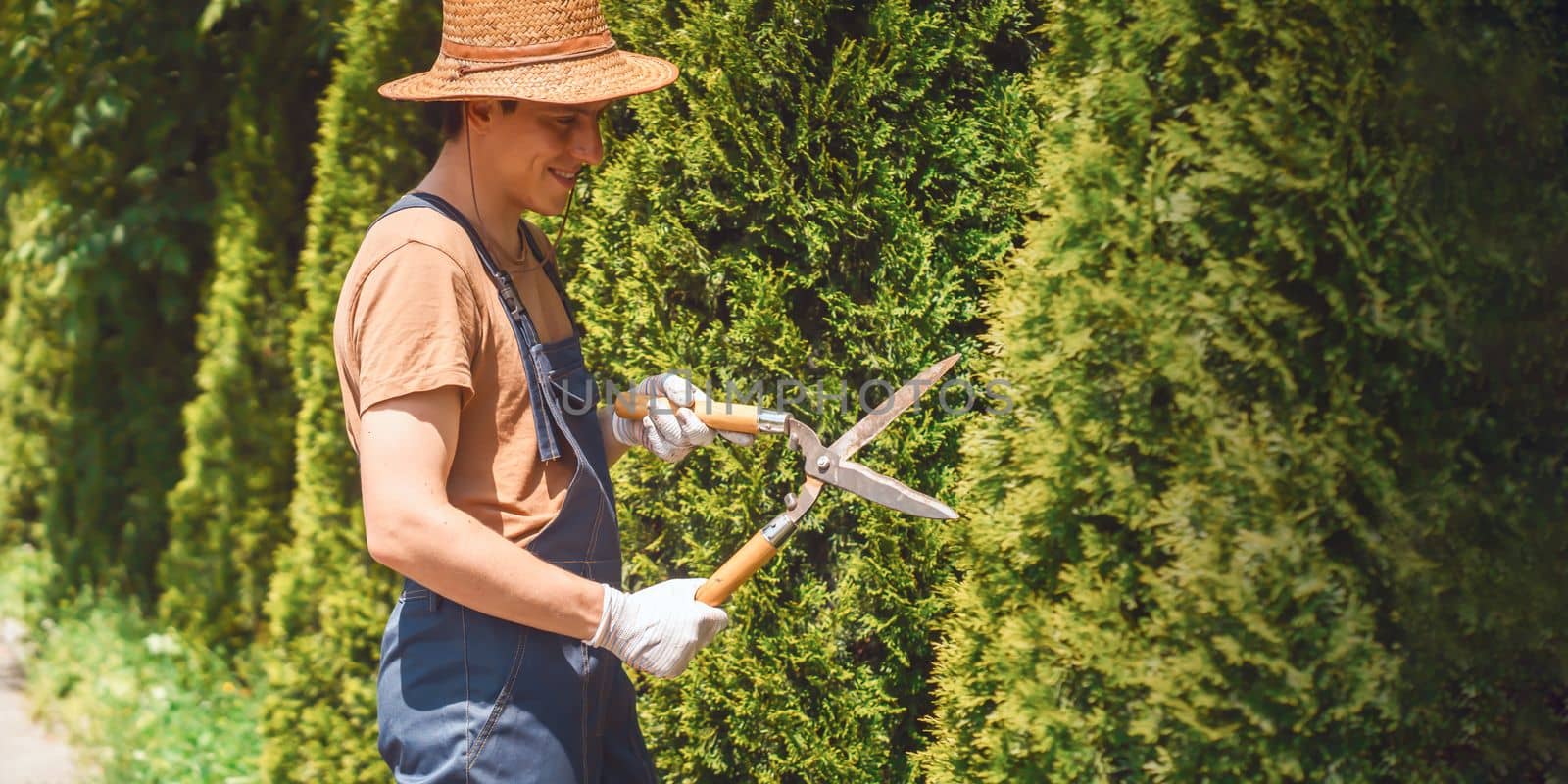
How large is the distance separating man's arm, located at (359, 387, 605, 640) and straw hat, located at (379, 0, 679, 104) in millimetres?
563

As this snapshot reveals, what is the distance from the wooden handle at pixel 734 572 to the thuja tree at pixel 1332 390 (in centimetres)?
63

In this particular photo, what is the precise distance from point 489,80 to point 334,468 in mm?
2244

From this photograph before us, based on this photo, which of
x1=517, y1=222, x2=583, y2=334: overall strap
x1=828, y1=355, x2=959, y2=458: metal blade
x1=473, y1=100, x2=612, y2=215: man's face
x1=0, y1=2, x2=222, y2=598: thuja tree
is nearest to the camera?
x1=473, y1=100, x2=612, y2=215: man's face

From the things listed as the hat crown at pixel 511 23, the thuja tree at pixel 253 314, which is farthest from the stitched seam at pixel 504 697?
the thuja tree at pixel 253 314

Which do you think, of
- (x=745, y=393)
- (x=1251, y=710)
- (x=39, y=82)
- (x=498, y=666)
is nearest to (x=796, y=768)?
(x=745, y=393)

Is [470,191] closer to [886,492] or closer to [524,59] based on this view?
[524,59]

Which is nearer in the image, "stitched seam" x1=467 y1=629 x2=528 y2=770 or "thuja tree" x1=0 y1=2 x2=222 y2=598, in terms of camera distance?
"stitched seam" x1=467 y1=629 x2=528 y2=770

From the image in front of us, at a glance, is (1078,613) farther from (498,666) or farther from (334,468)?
(334,468)

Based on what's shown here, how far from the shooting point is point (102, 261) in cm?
546

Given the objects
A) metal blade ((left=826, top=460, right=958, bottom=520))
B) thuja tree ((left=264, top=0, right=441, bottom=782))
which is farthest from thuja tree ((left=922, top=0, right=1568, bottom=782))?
thuja tree ((left=264, top=0, right=441, bottom=782))

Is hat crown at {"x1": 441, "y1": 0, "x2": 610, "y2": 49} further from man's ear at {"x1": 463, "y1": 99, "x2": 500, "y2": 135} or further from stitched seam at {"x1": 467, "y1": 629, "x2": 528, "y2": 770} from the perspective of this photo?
stitched seam at {"x1": 467, "y1": 629, "x2": 528, "y2": 770}

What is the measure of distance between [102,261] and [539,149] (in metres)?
4.03

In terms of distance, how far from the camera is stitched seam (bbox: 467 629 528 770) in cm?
219

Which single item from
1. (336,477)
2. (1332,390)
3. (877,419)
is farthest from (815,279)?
(336,477)
